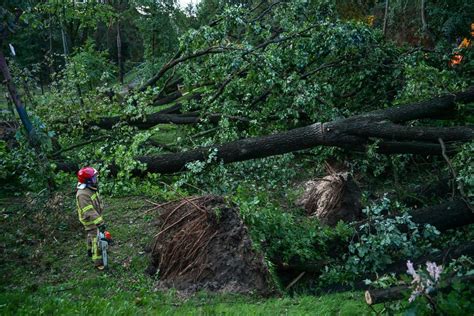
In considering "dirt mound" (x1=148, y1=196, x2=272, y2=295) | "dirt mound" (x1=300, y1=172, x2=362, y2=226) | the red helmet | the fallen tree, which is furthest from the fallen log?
"dirt mound" (x1=300, y1=172, x2=362, y2=226)

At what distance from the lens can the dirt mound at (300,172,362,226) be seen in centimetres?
841

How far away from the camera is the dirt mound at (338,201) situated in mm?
8414

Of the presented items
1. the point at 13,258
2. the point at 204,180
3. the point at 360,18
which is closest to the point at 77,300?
the point at 13,258

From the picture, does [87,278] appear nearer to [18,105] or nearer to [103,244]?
[103,244]

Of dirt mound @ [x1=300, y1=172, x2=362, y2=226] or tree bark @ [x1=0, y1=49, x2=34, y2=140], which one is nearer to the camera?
tree bark @ [x1=0, y1=49, x2=34, y2=140]

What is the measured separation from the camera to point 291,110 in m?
8.84

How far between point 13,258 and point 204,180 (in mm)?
2991

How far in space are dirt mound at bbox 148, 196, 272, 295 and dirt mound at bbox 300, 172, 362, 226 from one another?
8.61ft

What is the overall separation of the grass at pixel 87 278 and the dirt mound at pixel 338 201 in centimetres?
267

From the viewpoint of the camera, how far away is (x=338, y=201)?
27.9 feet

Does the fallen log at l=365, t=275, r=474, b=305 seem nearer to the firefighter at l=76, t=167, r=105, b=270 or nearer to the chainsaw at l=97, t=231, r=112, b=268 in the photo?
the chainsaw at l=97, t=231, r=112, b=268

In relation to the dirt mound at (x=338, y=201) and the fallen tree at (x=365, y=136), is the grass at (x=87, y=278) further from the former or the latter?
the dirt mound at (x=338, y=201)

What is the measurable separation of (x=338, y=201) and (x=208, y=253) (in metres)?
3.14

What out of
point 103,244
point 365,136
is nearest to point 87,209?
point 103,244
